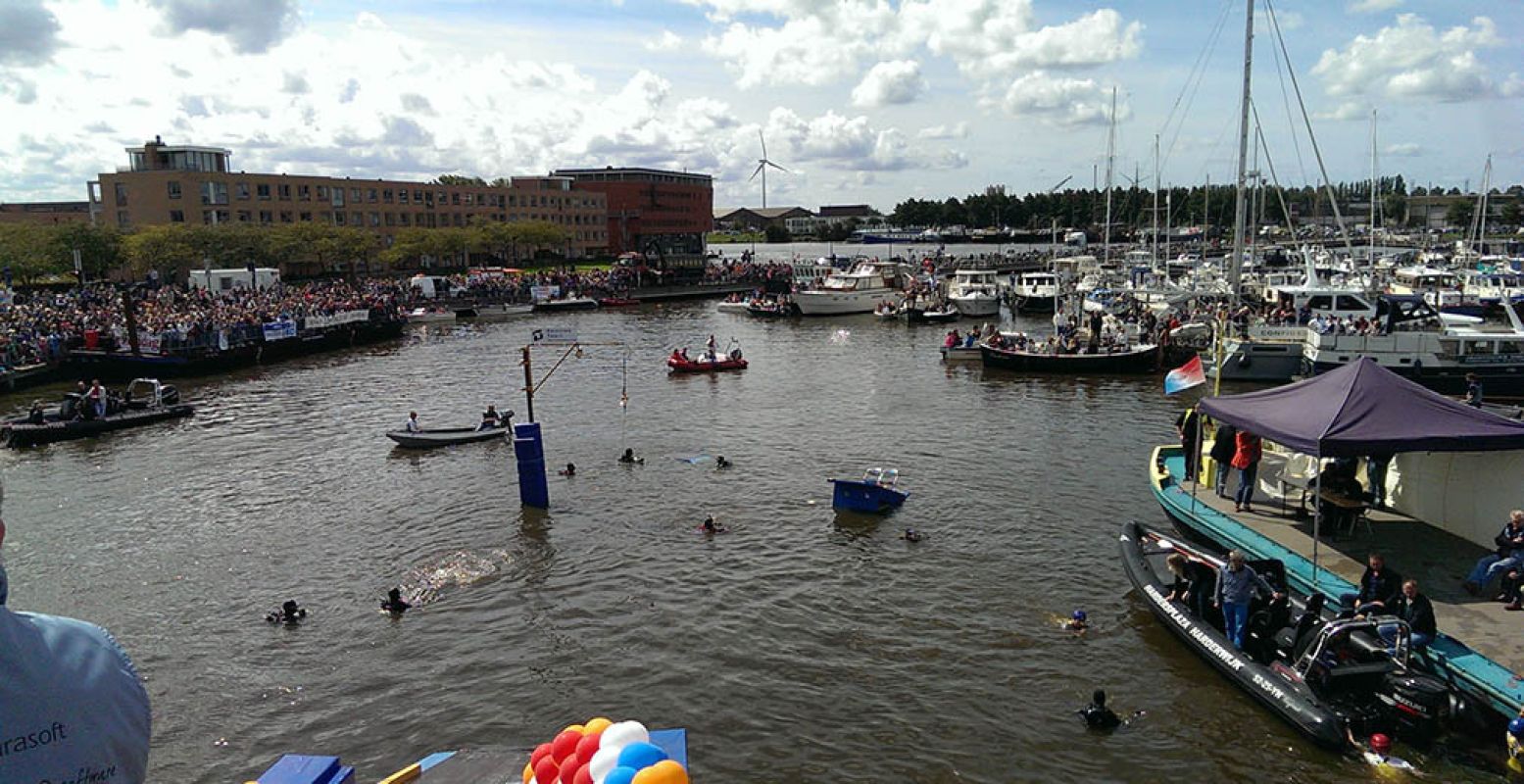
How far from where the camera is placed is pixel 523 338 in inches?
2586

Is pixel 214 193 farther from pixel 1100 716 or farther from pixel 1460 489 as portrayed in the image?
pixel 1460 489

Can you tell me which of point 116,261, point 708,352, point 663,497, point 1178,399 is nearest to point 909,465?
point 663,497

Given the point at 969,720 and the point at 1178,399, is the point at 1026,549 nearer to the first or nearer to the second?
the point at 969,720

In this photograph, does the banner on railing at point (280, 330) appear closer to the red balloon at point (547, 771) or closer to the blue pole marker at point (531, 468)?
the blue pole marker at point (531, 468)

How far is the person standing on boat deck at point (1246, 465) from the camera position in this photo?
17781mm

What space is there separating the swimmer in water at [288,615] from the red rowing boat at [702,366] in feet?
99.9

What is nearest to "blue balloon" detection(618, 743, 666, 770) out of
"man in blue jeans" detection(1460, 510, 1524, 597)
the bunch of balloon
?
the bunch of balloon

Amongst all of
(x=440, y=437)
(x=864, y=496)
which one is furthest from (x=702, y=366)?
(x=864, y=496)

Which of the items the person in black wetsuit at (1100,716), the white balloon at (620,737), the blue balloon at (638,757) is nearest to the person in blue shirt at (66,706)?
the blue balloon at (638,757)

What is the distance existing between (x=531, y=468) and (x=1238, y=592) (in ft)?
55.0

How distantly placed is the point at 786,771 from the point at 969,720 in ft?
9.78

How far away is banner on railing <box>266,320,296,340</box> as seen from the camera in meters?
53.8

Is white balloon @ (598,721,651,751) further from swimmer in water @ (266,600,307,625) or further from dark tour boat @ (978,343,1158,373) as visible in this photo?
dark tour boat @ (978,343,1158,373)

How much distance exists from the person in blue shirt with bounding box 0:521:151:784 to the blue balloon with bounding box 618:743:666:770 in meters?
3.47
